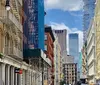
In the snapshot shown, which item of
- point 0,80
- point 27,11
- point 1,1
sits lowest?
point 0,80

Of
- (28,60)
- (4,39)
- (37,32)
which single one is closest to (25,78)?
(28,60)

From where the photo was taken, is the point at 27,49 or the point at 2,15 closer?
the point at 2,15

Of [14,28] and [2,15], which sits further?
[14,28]

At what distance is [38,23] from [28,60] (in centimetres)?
1048

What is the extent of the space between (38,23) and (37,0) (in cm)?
475

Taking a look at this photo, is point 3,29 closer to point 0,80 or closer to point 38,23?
point 0,80

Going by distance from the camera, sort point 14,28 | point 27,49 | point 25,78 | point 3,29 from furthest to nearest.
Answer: point 27,49 < point 25,78 < point 14,28 < point 3,29

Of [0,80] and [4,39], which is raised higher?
[4,39]

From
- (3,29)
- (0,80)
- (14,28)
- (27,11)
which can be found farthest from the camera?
(27,11)

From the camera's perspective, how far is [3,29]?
131 ft

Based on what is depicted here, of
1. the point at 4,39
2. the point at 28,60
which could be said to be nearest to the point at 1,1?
the point at 4,39

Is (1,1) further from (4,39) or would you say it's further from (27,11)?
(27,11)

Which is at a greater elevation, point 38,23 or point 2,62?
point 38,23

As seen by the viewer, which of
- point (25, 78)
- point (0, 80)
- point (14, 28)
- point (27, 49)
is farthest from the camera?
point (27, 49)
